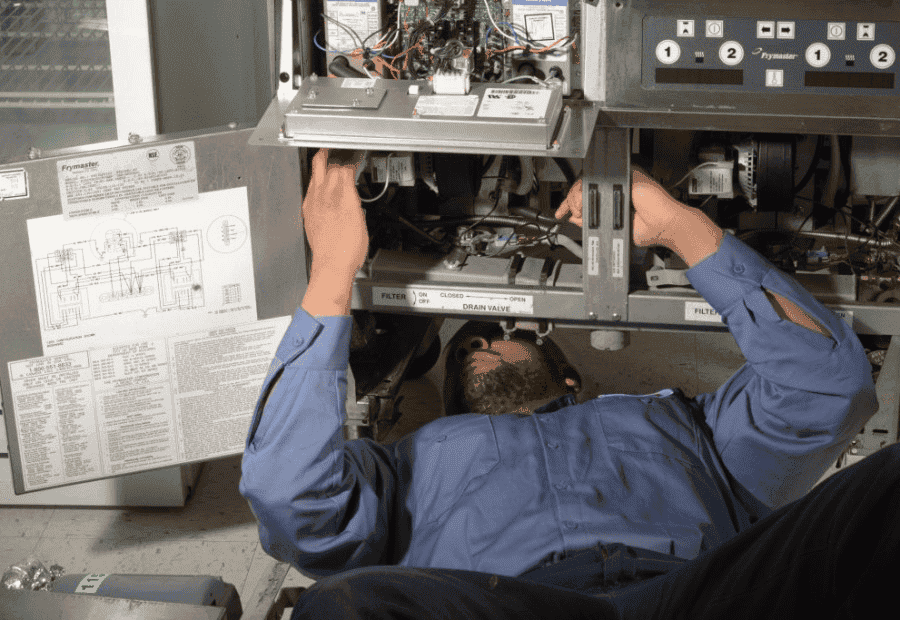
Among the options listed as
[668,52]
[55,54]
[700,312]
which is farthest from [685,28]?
[55,54]

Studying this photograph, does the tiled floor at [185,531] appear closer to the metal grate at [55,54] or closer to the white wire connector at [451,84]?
the metal grate at [55,54]

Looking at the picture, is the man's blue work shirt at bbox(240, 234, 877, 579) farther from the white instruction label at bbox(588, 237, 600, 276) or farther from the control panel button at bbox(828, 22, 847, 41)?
the control panel button at bbox(828, 22, 847, 41)

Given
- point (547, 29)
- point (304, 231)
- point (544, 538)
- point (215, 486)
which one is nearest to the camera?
point (544, 538)

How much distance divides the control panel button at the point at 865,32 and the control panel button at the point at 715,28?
0.81ft

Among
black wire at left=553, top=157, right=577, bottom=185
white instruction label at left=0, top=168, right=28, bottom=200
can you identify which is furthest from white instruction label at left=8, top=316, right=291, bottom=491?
black wire at left=553, top=157, right=577, bottom=185

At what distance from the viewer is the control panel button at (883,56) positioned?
195cm

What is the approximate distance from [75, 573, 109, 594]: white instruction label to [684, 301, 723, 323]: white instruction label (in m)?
1.38

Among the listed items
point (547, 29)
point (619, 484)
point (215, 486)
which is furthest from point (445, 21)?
point (215, 486)

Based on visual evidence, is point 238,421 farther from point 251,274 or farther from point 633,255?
point 633,255

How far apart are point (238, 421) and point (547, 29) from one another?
3.58 feet

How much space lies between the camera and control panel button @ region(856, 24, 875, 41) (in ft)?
6.40

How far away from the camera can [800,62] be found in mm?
1986

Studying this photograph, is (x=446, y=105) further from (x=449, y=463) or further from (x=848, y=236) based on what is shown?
(x=848, y=236)

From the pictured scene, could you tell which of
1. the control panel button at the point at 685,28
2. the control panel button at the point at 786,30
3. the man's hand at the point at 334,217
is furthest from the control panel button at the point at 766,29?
the man's hand at the point at 334,217
